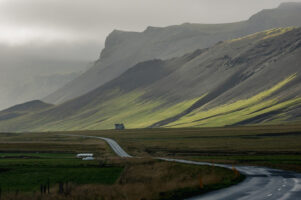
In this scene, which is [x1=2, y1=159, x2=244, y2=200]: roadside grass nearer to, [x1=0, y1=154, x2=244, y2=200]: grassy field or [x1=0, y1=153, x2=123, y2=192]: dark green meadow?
[x1=0, y1=154, x2=244, y2=200]: grassy field

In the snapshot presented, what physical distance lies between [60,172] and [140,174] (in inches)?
449

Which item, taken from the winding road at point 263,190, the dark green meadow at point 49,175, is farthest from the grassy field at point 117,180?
the winding road at point 263,190

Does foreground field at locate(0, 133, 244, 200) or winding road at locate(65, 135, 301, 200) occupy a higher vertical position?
foreground field at locate(0, 133, 244, 200)

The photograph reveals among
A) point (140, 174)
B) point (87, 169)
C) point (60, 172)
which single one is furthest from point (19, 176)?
point (140, 174)

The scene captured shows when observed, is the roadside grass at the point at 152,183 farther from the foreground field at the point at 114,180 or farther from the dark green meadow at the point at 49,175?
the dark green meadow at the point at 49,175

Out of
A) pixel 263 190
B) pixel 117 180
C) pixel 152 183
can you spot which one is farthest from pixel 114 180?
pixel 263 190

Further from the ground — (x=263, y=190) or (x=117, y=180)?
(x=117, y=180)

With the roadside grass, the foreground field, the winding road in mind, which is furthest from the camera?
the foreground field

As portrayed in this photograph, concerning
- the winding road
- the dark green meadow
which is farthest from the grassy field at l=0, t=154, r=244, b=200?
the winding road

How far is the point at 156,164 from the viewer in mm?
74750

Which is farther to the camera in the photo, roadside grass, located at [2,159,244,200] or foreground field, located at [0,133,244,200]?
foreground field, located at [0,133,244,200]

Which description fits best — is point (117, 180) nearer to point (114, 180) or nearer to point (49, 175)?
point (114, 180)

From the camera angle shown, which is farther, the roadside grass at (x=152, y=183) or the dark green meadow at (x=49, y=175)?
the dark green meadow at (x=49, y=175)

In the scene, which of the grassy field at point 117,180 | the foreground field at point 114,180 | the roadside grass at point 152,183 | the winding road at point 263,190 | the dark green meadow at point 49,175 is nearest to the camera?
the winding road at point 263,190
